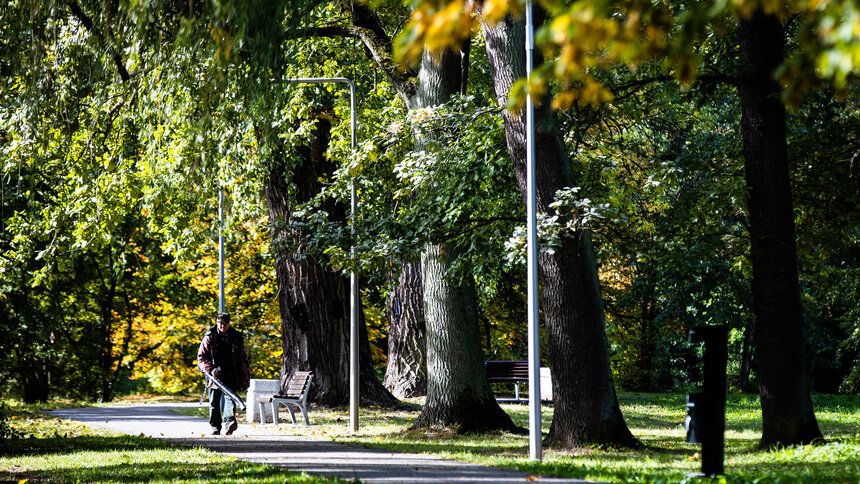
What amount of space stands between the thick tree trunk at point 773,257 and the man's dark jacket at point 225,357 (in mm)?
7773

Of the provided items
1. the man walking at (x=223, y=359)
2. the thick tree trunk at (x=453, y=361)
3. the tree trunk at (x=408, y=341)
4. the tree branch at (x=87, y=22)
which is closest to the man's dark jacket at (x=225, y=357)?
the man walking at (x=223, y=359)

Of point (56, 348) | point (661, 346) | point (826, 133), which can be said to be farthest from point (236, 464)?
point (661, 346)

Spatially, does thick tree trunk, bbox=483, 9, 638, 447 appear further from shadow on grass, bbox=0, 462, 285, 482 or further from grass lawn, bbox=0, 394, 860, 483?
shadow on grass, bbox=0, 462, 285, 482

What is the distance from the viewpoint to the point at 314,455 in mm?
12625

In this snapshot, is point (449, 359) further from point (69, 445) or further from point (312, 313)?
point (312, 313)

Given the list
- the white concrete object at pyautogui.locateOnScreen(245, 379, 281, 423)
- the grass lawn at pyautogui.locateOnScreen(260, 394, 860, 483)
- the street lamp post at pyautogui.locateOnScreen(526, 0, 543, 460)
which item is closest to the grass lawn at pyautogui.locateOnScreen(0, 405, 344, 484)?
the grass lawn at pyautogui.locateOnScreen(260, 394, 860, 483)

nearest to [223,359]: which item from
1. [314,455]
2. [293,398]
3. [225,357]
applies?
[225,357]

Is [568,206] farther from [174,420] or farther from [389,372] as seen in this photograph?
[389,372]

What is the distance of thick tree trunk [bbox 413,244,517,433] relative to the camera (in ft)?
51.2

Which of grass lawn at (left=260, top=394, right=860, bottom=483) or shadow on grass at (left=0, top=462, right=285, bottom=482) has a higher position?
grass lawn at (left=260, top=394, right=860, bottom=483)

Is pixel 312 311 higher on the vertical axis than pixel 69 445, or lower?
higher

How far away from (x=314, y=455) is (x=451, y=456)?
1739mm

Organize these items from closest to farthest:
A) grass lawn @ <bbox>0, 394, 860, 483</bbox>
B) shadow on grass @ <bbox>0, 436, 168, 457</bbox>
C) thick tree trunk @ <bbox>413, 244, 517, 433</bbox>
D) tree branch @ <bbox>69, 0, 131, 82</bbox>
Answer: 1. grass lawn @ <bbox>0, 394, 860, 483</bbox>
2. tree branch @ <bbox>69, 0, 131, 82</bbox>
3. shadow on grass @ <bbox>0, 436, 168, 457</bbox>
4. thick tree trunk @ <bbox>413, 244, 517, 433</bbox>

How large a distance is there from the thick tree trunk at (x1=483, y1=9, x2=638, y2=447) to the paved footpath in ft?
6.42
